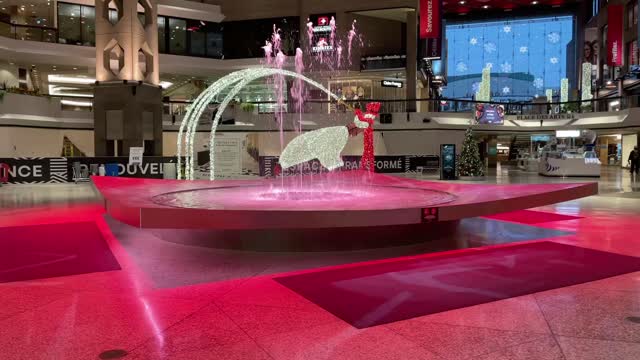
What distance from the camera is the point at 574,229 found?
1009 centimetres

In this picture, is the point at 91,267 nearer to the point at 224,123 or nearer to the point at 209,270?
the point at 209,270

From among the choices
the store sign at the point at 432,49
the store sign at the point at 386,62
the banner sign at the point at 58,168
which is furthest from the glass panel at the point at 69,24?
the store sign at the point at 432,49

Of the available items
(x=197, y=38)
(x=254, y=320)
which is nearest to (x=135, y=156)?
(x=197, y=38)

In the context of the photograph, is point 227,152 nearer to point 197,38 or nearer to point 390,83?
point 390,83

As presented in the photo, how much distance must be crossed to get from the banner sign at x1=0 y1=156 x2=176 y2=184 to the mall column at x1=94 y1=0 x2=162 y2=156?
256cm

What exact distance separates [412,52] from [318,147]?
27157 millimetres

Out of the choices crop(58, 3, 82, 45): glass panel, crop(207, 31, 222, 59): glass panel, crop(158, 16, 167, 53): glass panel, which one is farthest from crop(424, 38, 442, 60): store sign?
crop(58, 3, 82, 45): glass panel

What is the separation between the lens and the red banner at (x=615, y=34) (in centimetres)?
3925

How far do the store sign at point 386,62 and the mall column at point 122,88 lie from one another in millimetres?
17540

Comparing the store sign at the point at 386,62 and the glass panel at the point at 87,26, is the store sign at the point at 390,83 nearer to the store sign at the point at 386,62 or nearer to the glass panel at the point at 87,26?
the store sign at the point at 386,62

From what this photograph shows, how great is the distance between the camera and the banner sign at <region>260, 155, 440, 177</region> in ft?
87.0

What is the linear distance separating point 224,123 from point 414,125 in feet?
39.0

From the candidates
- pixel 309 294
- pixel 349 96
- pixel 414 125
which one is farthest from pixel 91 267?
pixel 349 96

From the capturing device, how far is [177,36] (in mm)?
38469
